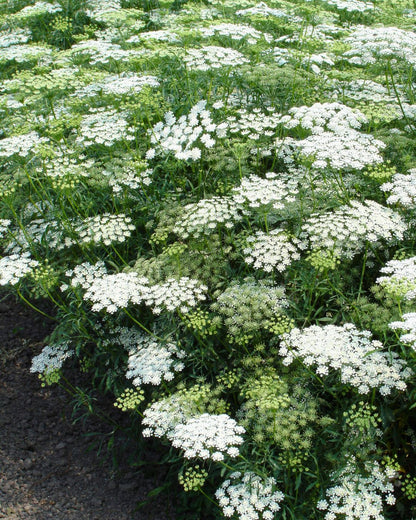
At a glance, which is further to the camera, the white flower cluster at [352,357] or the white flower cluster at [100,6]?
the white flower cluster at [100,6]

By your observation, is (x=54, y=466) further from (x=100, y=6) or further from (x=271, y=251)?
(x=100, y=6)

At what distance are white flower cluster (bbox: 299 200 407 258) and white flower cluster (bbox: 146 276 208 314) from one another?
1382 millimetres

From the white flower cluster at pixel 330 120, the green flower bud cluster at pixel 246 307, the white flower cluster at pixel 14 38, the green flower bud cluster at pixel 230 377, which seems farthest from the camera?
the white flower cluster at pixel 14 38

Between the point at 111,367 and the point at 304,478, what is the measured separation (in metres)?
2.98

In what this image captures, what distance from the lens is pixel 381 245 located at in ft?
18.7

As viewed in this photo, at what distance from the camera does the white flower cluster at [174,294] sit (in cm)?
497

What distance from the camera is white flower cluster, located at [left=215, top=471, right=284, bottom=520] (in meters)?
4.20

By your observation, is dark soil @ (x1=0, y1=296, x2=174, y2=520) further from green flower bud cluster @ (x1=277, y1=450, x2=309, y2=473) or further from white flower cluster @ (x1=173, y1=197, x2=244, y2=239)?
white flower cluster @ (x1=173, y1=197, x2=244, y2=239)

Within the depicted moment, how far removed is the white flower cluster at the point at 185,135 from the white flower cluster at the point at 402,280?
8.61 feet

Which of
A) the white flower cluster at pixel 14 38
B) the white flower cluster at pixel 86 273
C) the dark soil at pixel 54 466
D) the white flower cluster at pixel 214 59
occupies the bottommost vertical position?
the dark soil at pixel 54 466

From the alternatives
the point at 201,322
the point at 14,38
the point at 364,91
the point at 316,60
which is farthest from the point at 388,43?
the point at 14,38

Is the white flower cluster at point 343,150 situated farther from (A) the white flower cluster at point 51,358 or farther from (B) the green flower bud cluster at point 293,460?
(A) the white flower cluster at point 51,358

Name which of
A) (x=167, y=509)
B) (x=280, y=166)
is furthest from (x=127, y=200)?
→ (x=167, y=509)

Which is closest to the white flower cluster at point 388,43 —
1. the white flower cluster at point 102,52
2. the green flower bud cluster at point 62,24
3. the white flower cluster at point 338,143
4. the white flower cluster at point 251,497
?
the white flower cluster at point 338,143
